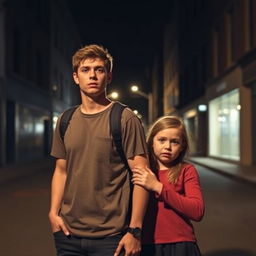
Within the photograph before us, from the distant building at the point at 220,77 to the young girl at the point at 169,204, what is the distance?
1726 centimetres

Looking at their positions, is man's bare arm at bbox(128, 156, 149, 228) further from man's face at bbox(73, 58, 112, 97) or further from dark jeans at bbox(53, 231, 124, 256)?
man's face at bbox(73, 58, 112, 97)

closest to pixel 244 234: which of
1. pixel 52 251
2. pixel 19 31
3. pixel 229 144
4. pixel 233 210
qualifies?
pixel 233 210

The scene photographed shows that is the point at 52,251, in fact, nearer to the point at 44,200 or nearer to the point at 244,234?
the point at 244,234

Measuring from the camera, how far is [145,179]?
2.35m

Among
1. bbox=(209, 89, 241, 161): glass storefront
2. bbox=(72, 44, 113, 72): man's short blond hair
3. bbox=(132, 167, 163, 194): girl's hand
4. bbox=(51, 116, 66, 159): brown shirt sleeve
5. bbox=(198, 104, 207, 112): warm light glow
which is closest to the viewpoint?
bbox=(132, 167, 163, 194): girl's hand

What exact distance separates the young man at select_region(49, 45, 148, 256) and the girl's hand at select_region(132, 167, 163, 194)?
38 millimetres

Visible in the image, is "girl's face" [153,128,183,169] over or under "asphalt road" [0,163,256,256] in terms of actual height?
over

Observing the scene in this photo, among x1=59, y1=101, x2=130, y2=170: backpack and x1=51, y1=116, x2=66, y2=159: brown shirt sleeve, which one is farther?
x1=51, y1=116, x2=66, y2=159: brown shirt sleeve

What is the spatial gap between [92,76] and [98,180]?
0.54 m

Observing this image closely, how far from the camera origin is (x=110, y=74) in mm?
2600

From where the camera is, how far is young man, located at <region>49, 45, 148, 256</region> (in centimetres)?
238

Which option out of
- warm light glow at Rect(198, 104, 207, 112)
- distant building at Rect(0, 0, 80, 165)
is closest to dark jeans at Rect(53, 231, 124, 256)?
distant building at Rect(0, 0, 80, 165)

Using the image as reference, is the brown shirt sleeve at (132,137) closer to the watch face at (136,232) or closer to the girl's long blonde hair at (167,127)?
the girl's long blonde hair at (167,127)

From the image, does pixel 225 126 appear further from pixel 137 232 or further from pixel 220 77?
pixel 137 232
